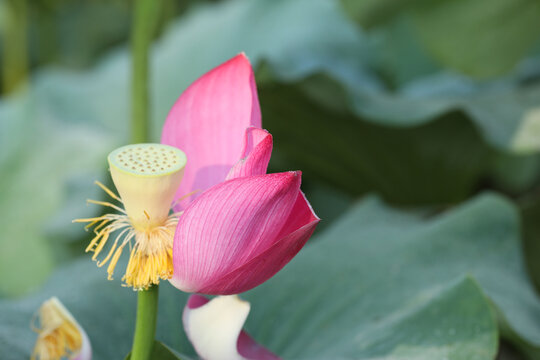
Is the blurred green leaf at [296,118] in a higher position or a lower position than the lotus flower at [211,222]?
Result: lower

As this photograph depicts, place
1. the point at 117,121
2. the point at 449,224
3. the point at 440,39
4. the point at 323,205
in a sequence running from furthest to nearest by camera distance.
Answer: the point at 117,121
the point at 323,205
the point at 440,39
the point at 449,224

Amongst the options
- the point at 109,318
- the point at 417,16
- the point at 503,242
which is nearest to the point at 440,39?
the point at 417,16

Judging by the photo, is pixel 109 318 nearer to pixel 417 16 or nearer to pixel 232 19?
pixel 417 16

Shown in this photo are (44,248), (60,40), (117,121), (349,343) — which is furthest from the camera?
(60,40)

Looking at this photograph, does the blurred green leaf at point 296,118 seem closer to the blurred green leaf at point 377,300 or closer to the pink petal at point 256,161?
the blurred green leaf at point 377,300

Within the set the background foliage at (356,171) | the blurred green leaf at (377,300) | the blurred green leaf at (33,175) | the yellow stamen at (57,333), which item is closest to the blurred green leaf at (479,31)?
the background foliage at (356,171)

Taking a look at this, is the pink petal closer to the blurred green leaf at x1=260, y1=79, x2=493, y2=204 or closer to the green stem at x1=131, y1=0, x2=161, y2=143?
the green stem at x1=131, y1=0, x2=161, y2=143

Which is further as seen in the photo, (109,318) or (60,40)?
(60,40)
